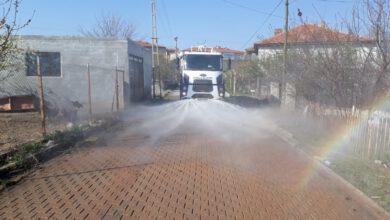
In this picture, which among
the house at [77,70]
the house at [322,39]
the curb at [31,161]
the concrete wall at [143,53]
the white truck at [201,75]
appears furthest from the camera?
the concrete wall at [143,53]

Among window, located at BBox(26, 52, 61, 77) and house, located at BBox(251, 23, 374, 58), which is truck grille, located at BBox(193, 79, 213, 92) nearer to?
house, located at BBox(251, 23, 374, 58)

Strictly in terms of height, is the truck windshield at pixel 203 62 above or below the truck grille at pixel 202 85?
above

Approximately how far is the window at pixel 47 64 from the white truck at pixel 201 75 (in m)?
6.24

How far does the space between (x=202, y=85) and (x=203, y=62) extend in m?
1.27

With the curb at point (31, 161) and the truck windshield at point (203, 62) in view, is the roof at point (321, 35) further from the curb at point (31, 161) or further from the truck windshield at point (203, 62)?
the curb at point (31, 161)

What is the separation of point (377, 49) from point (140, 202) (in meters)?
7.10

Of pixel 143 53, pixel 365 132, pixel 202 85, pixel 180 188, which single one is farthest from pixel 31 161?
pixel 143 53

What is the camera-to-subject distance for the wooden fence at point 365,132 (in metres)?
8.43

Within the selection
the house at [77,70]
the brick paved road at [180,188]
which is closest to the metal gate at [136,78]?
the house at [77,70]

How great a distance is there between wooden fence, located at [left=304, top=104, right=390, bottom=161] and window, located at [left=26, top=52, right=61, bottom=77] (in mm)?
13657

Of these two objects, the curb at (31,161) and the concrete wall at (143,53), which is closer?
the curb at (31,161)

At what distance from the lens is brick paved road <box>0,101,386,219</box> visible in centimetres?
535

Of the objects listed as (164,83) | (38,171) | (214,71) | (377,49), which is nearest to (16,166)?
A: (38,171)

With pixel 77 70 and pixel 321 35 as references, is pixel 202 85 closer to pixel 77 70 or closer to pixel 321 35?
pixel 77 70
